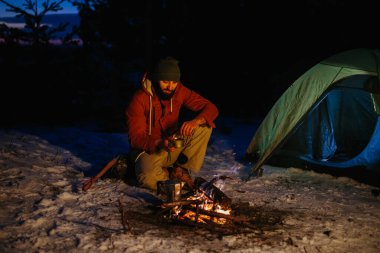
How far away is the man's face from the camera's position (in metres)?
4.84

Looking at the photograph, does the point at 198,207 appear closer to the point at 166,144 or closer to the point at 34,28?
the point at 166,144

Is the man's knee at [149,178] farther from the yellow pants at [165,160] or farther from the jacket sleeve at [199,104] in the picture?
the jacket sleeve at [199,104]

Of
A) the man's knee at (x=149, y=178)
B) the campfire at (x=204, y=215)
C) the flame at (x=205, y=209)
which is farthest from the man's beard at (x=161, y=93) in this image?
the flame at (x=205, y=209)

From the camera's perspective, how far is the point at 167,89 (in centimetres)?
489

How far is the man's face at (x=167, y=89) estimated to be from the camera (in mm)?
4840

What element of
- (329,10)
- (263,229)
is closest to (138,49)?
(329,10)

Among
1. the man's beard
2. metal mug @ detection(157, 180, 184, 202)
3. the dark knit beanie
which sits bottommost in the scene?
metal mug @ detection(157, 180, 184, 202)

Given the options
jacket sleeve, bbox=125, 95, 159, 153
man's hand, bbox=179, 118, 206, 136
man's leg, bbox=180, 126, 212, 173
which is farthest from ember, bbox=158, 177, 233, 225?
man's leg, bbox=180, 126, 212, 173

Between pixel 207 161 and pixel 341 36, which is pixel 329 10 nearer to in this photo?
pixel 341 36

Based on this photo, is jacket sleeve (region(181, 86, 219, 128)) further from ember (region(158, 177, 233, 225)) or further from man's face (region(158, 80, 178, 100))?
ember (region(158, 177, 233, 225))

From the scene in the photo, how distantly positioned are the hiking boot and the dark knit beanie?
3.81 ft

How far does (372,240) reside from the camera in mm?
3787

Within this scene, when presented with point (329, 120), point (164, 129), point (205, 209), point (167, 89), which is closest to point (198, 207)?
point (205, 209)

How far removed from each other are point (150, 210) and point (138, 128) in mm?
990
